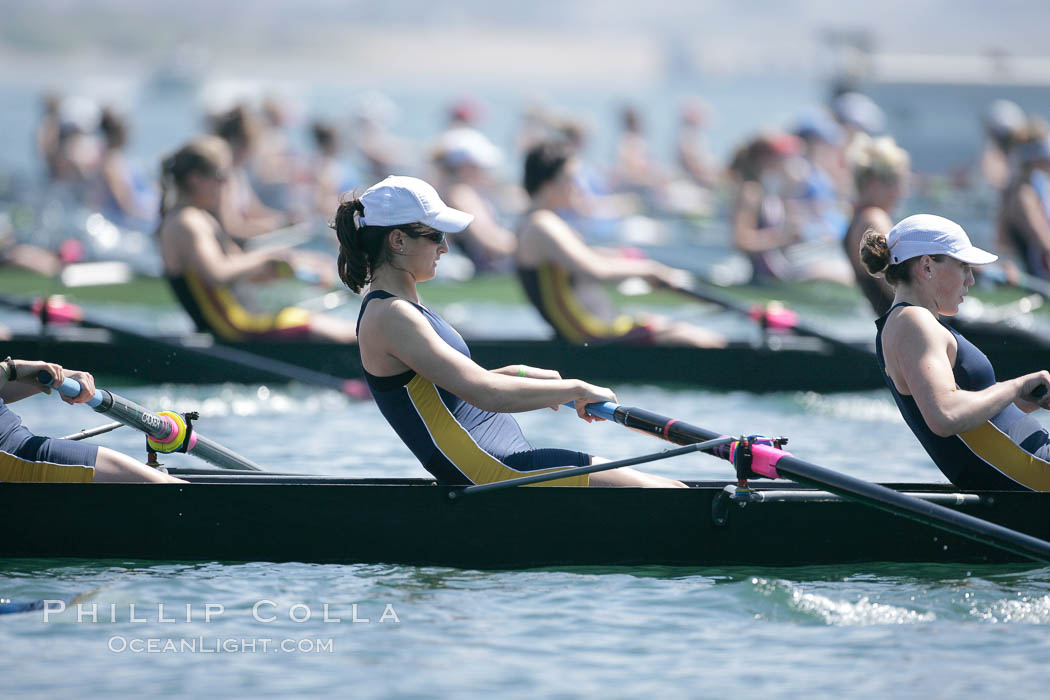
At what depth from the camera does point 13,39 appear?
111m

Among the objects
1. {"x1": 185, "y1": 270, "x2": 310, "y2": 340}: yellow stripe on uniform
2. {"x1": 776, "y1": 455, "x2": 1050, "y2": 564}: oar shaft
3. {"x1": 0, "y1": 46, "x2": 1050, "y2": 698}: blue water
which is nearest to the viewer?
{"x1": 0, "y1": 46, "x2": 1050, "y2": 698}: blue water

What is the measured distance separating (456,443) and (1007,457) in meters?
2.05

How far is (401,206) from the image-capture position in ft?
17.9

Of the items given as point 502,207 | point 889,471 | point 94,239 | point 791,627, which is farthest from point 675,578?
point 502,207

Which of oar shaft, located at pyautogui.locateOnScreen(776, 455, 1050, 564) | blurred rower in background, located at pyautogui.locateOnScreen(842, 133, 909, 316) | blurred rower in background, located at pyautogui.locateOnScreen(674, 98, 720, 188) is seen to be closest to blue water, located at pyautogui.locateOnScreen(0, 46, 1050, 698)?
oar shaft, located at pyautogui.locateOnScreen(776, 455, 1050, 564)

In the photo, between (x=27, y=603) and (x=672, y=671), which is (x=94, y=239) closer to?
(x=27, y=603)

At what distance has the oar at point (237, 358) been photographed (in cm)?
972

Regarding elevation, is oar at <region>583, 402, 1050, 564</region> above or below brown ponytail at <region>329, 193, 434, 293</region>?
below

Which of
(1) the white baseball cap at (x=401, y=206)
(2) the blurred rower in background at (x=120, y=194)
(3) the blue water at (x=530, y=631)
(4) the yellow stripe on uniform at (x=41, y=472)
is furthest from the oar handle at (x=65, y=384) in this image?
(2) the blurred rower in background at (x=120, y=194)

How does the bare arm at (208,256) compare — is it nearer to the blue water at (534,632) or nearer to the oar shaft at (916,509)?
the blue water at (534,632)

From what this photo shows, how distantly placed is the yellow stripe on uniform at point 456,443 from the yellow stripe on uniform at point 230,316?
15.5 feet

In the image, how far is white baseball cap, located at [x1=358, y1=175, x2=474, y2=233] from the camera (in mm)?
5465

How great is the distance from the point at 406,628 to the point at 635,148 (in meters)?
18.7

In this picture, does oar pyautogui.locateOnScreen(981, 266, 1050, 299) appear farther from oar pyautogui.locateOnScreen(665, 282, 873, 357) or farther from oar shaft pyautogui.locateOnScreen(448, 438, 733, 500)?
oar shaft pyautogui.locateOnScreen(448, 438, 733, 500)
